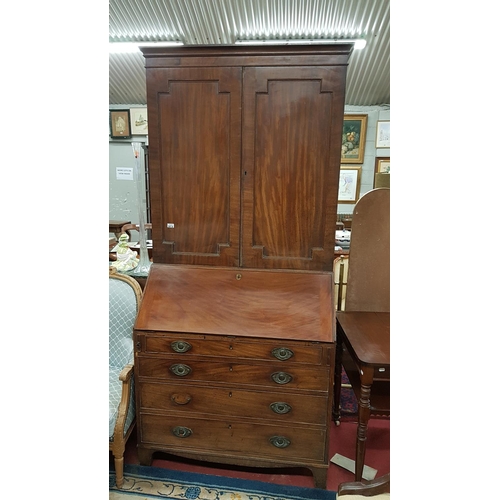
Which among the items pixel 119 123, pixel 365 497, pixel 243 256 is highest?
pixel 119 123

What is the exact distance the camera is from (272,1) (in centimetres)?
338

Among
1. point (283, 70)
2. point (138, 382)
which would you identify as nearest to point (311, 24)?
point (283, 70)

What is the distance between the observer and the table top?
1.53 metres

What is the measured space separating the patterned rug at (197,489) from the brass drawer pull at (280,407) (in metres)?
0.42

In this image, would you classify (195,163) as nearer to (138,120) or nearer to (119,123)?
(138,120)

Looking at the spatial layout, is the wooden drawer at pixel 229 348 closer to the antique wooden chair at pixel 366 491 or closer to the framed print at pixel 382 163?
the antique wooden chair at pixel 366 491

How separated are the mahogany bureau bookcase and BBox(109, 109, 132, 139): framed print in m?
4.60

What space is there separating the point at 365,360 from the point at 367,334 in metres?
Result: 0.25

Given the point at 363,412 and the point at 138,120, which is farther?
the point at 138,120

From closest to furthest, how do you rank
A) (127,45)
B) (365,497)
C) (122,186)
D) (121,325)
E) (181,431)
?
(365,497) < (181,431) < (121,325) < (127,45) < (122,186)

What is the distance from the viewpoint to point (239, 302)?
5.53ft

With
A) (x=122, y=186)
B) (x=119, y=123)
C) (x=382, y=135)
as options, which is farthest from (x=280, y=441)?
(x=119, y=123)

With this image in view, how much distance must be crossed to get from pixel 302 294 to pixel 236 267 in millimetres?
378
